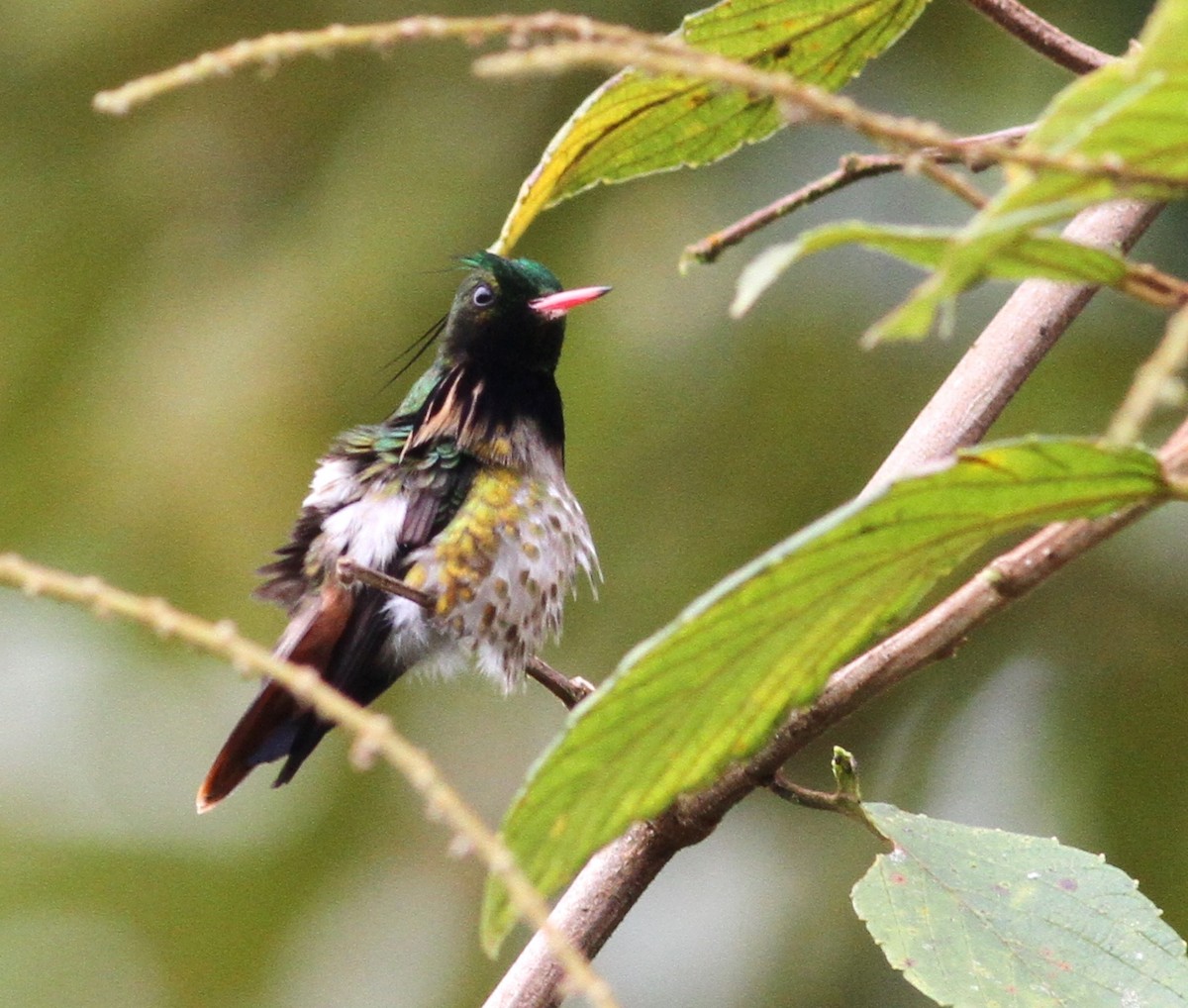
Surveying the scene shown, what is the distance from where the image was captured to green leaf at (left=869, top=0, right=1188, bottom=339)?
572 millimetres

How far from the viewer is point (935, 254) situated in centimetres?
63

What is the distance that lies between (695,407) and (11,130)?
222cm

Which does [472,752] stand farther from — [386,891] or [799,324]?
[799,324]

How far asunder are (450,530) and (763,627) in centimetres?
174

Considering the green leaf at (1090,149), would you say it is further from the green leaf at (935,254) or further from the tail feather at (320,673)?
the tail feather at (320,673)

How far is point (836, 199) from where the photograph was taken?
3.36 meters

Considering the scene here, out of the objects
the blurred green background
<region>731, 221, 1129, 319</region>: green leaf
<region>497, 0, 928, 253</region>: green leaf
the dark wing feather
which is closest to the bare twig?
<region>497, 0, 928, 253</region>: green leaf

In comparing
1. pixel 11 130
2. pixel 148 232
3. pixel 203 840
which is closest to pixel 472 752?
pixel 203 840

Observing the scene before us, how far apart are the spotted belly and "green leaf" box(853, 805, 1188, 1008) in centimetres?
125

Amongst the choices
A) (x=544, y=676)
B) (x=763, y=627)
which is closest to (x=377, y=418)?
(x=544, y=676)

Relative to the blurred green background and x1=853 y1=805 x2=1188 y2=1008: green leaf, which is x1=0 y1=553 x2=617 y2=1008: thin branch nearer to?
x1=853 y1=805 x2=1188 y2=1008: green leaf

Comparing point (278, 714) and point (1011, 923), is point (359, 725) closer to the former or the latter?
point (1011, 923)

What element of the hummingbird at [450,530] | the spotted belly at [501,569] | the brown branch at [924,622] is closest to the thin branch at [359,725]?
the brown branch at [924,622]

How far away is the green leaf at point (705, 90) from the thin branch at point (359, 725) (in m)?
0.58
